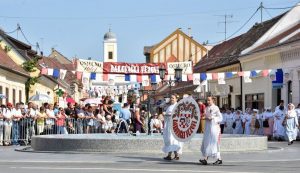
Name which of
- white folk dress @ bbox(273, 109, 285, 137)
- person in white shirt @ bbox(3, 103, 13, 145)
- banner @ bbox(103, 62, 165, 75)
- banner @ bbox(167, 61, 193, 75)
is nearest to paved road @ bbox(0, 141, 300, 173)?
person in white shirt @ bbox(3, 103, 13, 145)

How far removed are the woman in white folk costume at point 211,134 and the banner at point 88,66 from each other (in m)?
21.9

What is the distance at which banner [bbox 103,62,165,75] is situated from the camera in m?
41.4

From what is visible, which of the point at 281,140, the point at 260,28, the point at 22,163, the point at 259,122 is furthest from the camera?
the point at 260,28

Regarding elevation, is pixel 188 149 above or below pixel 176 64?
below

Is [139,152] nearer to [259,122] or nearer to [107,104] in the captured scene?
[107,104]

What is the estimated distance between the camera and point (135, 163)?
1866cm

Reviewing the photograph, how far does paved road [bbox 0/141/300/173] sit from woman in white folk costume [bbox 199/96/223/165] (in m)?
0.33

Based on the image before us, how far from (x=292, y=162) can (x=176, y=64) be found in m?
23.6

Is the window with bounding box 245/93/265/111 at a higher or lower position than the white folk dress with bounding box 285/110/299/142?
higher

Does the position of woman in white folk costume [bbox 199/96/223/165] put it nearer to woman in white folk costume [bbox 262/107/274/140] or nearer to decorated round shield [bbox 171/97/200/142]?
decorated round shield [bbox 171/97/200/142]

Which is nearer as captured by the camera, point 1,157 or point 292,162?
point 292,162

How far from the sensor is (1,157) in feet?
68.2

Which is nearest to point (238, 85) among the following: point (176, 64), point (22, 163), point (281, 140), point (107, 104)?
point (176, 64)

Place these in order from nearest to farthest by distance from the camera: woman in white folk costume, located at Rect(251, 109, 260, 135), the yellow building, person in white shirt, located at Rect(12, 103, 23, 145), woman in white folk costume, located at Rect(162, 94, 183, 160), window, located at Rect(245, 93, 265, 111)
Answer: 1. woman in white folk costume, located at Rect(162, 94, 183, 160)
2. person in white shirt, located at Rect(12, 103, 23, 145)
3. woman in white folk costume, located at Rect(251, 109, 260, 135)
4. window, located at Rect(245, 93, 265, 111)
5. the yellow building
